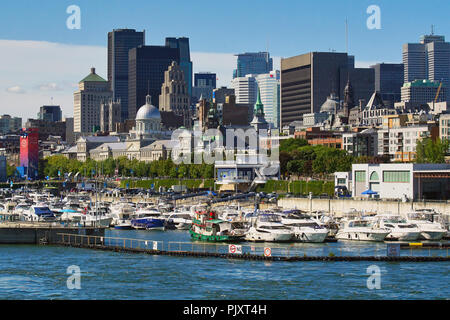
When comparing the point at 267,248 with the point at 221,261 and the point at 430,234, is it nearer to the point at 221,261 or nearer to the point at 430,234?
the point at 221,261

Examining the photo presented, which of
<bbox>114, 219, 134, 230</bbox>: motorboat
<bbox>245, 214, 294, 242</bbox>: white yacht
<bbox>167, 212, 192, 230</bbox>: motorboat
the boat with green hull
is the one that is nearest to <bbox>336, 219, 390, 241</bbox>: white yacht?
<bbox>245, 214, 294, 242</bbox>: white yacht

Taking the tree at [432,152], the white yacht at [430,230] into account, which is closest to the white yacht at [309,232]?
the white yacht at [430,230]

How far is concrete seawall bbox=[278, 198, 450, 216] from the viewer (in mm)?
96438

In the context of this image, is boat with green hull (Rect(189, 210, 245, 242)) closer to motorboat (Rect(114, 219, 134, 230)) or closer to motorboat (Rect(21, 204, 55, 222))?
motorboat (Rect(114, 219, 134, 230))

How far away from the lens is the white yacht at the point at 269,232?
7800cm

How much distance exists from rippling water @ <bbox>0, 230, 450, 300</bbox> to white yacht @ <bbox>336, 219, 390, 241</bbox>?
15.7 meters

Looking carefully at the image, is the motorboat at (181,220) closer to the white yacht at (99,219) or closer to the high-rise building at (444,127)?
the white yacht at (99,219)

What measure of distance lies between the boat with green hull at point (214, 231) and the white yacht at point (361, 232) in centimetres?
843

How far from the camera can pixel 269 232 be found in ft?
257

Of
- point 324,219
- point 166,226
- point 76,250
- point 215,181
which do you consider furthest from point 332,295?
point 215,181

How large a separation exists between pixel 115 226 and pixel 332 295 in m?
51.3

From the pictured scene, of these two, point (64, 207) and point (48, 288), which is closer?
point (48, 288)
